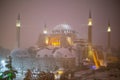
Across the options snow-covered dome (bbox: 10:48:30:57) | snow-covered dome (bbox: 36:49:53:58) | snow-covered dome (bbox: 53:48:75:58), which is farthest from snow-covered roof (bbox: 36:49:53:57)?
snow-covered dome (bbox: 10:48:30:57)

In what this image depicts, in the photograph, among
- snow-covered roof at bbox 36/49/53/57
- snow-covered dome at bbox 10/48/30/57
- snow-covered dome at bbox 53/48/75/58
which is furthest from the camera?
snow-covered roof at bbox 36/49/53/57

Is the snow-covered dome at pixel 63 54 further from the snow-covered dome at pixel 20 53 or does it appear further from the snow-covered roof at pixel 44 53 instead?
the snow-covered dome at pixel 20 53

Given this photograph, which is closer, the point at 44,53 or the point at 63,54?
the point at 63,54

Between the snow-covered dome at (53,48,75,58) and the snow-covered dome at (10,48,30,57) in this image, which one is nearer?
the snow-covered dome at (53,48,75,58)

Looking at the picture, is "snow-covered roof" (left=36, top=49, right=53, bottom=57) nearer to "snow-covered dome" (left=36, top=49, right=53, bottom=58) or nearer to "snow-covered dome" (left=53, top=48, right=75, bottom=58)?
"snow-covered dome" (left=36, top=49, right=53, bottom=58)

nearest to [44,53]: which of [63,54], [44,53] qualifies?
[44,53]

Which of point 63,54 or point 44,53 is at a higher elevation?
point 44,53

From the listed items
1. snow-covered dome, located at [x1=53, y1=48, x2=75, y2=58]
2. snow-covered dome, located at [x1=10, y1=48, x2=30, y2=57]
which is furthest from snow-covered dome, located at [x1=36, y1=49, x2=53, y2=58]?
snow-covered dome, located at [x1=10, y1=48, x2=30, y2=57]

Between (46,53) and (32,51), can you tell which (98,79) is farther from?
(32,51)

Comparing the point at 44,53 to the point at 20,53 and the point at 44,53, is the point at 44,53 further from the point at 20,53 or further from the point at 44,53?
the point at 20,53

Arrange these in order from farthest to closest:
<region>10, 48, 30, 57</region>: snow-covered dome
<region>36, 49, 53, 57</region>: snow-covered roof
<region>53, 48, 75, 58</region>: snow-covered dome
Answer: <region>36, 49, 53, 57</region>: snow-covered roof → <region>10, 48, 30, 57</region>: snow-covered dome → <region>53, 48, 75, 58</region>: snow-covered dome

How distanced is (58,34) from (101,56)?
27.3ft

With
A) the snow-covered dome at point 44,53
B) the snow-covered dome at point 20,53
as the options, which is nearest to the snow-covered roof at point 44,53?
the snow-covered dome at point 44,53

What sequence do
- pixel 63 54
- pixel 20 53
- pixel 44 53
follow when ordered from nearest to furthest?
pixel 63 54 < pixel 20 53 < pixel 44 53
